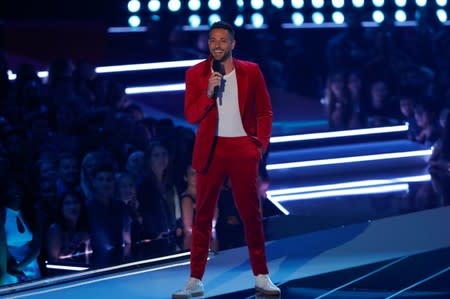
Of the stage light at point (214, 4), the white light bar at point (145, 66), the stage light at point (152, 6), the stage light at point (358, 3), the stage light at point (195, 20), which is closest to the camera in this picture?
the white light bar at point (145, 66)

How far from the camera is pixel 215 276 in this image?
4.52 m

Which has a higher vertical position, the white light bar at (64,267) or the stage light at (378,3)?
the stage light at (378,3)

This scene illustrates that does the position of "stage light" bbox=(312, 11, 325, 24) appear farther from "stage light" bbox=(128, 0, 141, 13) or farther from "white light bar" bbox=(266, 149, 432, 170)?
"white light bar" bbox=(266, 149, 432, 170)

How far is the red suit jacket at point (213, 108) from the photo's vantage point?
4.02m

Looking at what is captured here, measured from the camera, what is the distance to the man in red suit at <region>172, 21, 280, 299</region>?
13.2 feet

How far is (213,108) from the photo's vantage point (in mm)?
4016

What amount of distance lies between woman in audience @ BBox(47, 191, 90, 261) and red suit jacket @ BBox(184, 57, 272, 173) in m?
1.51

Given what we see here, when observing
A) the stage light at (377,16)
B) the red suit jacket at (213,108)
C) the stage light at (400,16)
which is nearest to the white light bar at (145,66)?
the stage light at (377,16)

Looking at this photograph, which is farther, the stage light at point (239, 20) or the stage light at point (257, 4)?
the stage light at point (257, 4)

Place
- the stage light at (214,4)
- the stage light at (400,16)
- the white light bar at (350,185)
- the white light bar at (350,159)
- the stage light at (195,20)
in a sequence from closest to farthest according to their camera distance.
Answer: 1. the white light bar at (350,185)
2. the white light bar at (350,159)
3. the stage light at (195,20)
4. the stage light at (214,4)
5. the stage light at (400,16)

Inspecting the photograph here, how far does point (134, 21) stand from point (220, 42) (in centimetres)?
498

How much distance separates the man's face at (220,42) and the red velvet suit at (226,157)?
12cm

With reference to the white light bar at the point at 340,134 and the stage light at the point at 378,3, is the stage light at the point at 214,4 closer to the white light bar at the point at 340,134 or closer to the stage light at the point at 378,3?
the stage light at the point at 378,3

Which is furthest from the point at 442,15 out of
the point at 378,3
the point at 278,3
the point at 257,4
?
the point at 257,4
